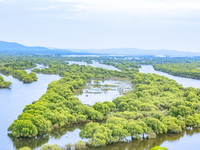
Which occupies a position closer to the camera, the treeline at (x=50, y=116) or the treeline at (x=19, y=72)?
the treeline at (x=50, y=116)

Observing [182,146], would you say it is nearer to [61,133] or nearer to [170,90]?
[61,133]

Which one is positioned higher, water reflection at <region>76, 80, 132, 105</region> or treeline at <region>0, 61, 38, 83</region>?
treeline at <region>0, 61, 38, 83</region>

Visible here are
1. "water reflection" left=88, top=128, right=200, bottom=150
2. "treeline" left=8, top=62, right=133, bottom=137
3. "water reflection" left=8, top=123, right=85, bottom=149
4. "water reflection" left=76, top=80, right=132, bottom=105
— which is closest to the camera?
"water reflection" left=8, top=123, right=85, bottom=149

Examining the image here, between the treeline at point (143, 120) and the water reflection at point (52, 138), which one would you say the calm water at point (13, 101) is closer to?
the water reflection at point (52, 138)

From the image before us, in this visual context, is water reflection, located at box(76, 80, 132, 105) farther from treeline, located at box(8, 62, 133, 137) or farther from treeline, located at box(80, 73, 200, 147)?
treeline, located at box(8, 62, 133, 137)

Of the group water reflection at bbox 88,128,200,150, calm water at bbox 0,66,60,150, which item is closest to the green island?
water reflection at bbox 88,128,200,150

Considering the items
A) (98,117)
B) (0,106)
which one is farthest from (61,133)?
(0,106)

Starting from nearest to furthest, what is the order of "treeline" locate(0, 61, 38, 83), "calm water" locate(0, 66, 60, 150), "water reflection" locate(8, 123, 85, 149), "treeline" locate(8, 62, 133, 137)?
"water reflection" locate(8, 123, 85, 149) < "treeline" locate(8, 62, 133, 137) < "calm water" locate(0, 66, 60, 150) < "treeline" locate(0, 61, 38, 83)

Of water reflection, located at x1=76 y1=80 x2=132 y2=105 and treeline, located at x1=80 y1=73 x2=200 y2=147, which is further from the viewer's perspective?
water reflection, located at x1=76 y1=80 x2=132 y2=105

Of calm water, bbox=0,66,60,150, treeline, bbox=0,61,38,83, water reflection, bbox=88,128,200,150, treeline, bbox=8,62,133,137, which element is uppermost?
treeline, bbox=0,61,38,83

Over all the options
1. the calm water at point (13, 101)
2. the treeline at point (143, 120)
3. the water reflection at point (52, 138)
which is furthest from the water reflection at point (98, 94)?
the water reflection at point (52, 138)

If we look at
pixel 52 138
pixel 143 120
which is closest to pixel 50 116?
pixel 52 138

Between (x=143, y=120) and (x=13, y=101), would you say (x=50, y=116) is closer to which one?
(x=143, y=120)
